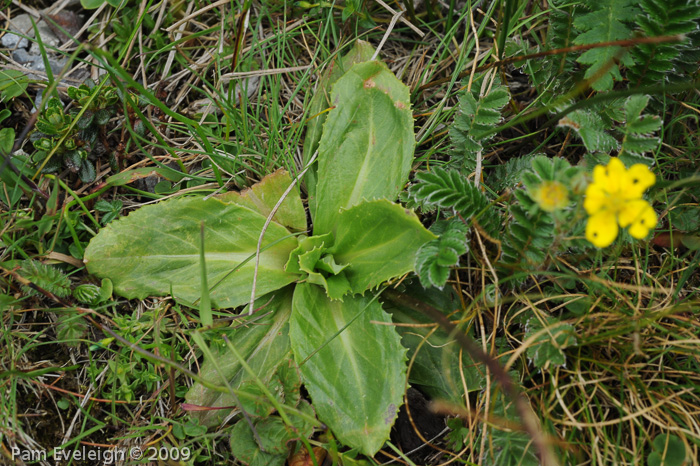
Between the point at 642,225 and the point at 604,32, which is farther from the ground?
the point at 604,32

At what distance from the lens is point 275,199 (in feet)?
8.82

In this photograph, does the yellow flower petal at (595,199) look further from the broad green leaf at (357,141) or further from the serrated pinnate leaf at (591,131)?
the broad green leaf at (357,141)

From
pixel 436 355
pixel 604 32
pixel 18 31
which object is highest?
pixel 18 31

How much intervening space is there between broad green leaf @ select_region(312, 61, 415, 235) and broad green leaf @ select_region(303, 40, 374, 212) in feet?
0.51

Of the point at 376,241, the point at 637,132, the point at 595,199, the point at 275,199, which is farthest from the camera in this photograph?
the point at 275,199

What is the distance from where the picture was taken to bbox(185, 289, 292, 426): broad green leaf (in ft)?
7.91

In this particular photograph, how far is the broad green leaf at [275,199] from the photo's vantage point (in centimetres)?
264

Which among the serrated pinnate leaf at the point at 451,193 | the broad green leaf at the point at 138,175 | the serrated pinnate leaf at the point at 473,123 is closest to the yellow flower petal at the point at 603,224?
the serrated pinnate leaf at the point at 451,193

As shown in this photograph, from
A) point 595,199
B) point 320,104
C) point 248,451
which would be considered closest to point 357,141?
point 320,104

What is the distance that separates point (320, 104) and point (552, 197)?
5.02 feet

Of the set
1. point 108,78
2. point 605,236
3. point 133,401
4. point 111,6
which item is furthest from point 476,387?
point 111,6

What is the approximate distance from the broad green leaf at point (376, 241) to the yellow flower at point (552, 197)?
502 mm

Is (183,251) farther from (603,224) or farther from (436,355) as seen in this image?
(603,224)

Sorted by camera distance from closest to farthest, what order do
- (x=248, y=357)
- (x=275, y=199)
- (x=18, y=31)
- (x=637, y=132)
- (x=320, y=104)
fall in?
1. (x=637, y=132)
2. (x=248, y=357)
3. (x=275, y=199)
4. (x=320, y=104)
5. (x=18, y=31)
